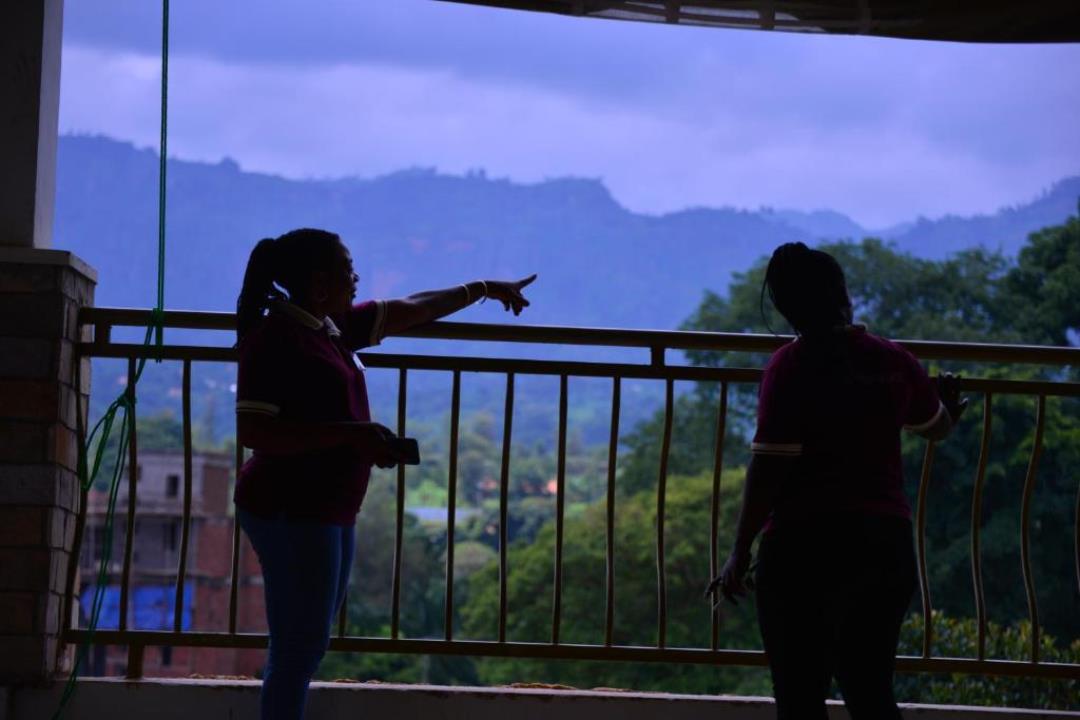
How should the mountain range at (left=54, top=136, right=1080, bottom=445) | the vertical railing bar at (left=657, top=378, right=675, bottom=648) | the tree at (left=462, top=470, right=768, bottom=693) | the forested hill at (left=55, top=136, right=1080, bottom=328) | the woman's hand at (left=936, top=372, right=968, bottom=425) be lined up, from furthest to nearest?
the forested hill at (left=55, top=136, right=1080, bottom=328) → the mountain range at (left=54, top=136, right=1080, bottom=445) → the tree at (left=462, top=470, right=768, bottom=693) → the vertical railing bar at (left=657, top=378, right=675, bottom=648) → the woman's hand at (left=936, top=372, right=968, bottom=425)

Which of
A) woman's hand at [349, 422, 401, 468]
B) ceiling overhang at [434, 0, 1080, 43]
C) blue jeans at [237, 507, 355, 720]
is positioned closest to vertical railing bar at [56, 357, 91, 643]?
blue jeans at [237, 507, 355, 720]

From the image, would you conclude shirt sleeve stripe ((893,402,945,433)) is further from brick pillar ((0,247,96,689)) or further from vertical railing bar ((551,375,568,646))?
brick pillar ((0,247,96,689))

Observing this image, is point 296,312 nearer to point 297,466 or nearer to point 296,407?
point 296,407

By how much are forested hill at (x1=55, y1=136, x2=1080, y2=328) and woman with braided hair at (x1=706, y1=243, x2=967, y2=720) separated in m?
125

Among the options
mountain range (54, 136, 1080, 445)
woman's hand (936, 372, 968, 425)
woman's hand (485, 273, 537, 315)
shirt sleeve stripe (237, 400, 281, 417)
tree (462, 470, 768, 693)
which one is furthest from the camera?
mountain range (54, 136, 1080, 445)

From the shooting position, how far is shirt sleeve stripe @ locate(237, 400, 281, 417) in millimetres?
2607

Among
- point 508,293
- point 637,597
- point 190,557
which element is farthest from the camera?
point 190,557

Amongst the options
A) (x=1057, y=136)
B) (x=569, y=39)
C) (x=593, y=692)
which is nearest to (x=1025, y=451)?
(x=593, y=692)

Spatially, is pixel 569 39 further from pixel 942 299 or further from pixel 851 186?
pixel 942 299

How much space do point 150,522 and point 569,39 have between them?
121 meters

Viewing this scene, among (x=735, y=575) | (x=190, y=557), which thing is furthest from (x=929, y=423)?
(x=190, y=557)

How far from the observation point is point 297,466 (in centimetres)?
266

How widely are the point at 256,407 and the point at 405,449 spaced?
1.03 ft

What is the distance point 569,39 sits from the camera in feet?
542
